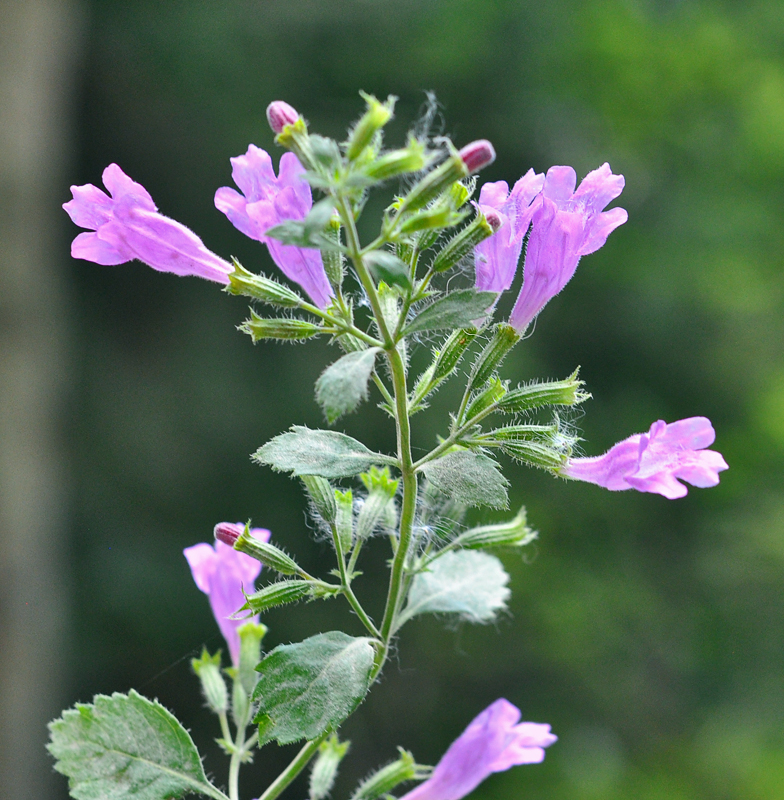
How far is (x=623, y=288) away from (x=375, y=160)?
6.81 metres

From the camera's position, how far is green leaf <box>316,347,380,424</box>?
101cm

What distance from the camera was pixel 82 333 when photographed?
8062 millimetres

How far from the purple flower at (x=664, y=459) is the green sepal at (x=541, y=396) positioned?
0.33 feet

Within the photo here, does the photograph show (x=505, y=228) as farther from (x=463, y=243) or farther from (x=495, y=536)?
(x=495, y=536)

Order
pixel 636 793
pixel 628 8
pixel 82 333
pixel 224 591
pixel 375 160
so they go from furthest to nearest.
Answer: pixel 82 333
pixel 628 8
pixel 636 793
pixel 224 591
pixel 375 160

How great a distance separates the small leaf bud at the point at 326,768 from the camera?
1.52 meters

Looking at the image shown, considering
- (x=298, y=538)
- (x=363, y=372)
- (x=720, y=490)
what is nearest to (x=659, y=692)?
(x=720, y=490)

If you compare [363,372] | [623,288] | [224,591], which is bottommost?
[224,591]

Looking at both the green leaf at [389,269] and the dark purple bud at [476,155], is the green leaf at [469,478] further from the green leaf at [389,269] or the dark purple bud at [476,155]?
the dark purple bud at [476,155]

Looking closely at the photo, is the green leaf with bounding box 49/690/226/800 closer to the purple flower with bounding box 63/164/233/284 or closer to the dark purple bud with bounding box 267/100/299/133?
the purple flower with bounding box 63/164/233/284

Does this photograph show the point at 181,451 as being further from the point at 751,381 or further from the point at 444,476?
the point at 444,476

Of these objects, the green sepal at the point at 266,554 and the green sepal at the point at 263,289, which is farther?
the green sepal at the point at 266,554

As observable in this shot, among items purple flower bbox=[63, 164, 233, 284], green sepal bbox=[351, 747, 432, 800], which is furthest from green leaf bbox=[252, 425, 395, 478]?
green sepal bbox=[351, 747, 432, 800]

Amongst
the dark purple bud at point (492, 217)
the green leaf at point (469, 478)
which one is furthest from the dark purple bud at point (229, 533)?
the dark purple bud at point (492, 217)
